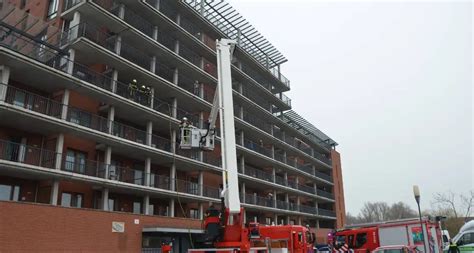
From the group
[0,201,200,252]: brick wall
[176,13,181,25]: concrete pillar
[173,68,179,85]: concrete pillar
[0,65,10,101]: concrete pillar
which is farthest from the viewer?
[176,13,181,25]: concrete pillar

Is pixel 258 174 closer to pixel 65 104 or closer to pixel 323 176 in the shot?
pixel 323 176

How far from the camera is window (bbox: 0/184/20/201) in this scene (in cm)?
2207

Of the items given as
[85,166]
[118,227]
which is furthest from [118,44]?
[118,227]

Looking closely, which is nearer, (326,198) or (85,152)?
(85,152)

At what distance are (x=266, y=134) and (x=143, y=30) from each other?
68.9 feet

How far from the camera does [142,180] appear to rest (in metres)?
29.4

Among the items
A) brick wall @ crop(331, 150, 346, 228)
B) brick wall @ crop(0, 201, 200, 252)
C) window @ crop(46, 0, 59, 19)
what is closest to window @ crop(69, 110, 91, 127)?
brick wall @ crop(0, 201, 200, 252)

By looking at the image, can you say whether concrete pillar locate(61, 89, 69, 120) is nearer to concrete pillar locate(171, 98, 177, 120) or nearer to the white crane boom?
concrete pillar locate(171, 98, 177, 120)

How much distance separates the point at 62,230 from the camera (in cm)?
2119

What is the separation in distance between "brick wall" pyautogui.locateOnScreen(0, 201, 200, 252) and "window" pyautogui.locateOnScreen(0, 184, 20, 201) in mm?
3308

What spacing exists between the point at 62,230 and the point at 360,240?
60.4 ft

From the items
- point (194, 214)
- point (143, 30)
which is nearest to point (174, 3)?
point (143, 30)

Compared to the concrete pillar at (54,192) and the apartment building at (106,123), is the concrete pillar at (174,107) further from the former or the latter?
the concrete pillar at (54,192)

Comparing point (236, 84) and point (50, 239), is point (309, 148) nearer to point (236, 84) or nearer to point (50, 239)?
point (236, 84)
